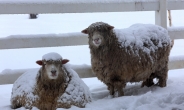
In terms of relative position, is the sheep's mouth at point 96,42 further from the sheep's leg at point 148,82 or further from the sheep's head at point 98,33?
the sheep's leg at point 148,82

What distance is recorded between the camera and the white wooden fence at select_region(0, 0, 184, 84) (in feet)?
14.9

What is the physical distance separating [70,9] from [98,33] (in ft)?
3.22

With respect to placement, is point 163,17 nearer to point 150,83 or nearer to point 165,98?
point 150,83

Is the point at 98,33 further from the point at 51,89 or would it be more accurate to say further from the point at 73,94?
the point at 51,89

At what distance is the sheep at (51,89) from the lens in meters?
3.56

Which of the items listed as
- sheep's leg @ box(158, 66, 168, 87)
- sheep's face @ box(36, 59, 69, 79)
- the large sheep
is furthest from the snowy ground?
sheep's face @ box(36, 59, 69, 79)

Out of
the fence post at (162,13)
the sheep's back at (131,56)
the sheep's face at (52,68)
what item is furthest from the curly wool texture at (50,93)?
the fence post at (162,13)

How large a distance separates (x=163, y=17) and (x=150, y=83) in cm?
120

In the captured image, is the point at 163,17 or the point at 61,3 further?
the point at 163,17

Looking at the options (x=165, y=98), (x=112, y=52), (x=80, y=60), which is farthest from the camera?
(x=80, y=60)

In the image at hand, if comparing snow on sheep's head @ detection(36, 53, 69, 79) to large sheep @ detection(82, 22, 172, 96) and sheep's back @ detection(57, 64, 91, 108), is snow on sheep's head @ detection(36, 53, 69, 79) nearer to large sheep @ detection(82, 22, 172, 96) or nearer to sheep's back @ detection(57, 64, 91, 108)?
sheep's back @ detection(57, 64, 91, 108)

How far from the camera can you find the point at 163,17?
532 centimetres

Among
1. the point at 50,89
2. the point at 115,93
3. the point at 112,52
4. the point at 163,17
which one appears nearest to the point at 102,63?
the point at 112,52

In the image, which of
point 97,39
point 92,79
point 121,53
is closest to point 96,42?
point 97,39
